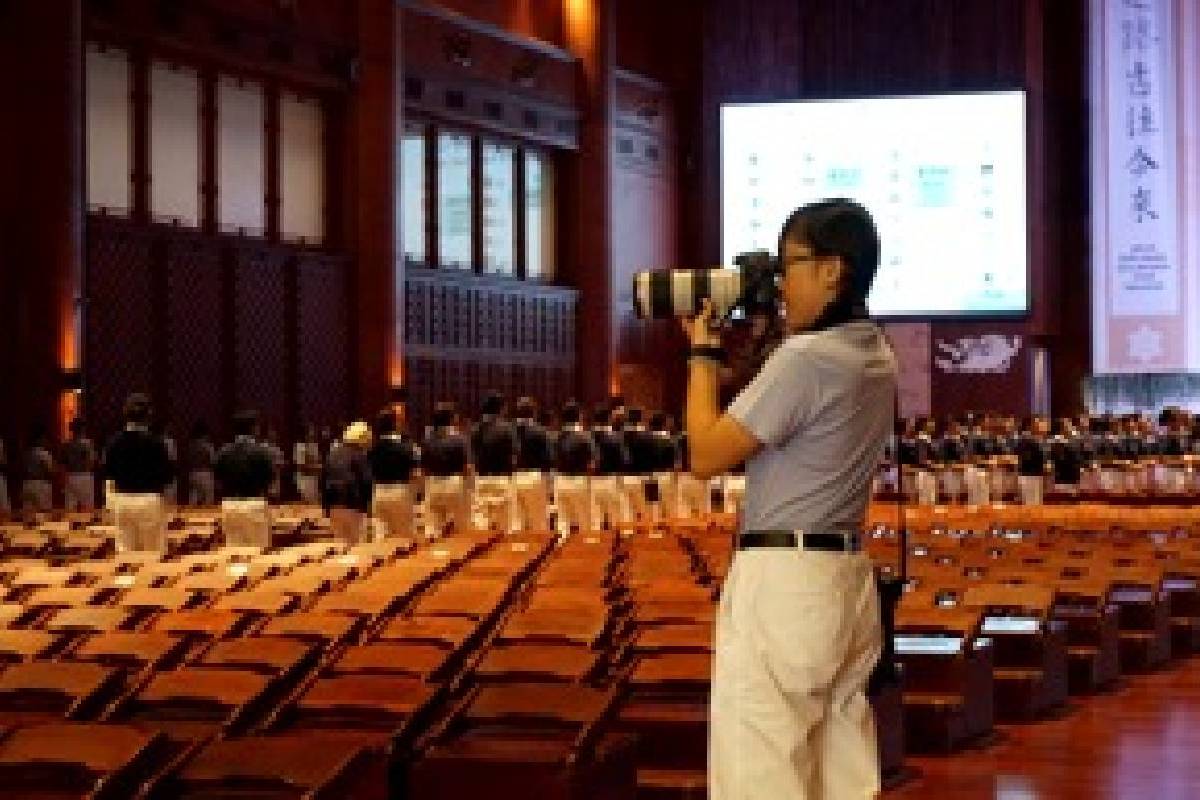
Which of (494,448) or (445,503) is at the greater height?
(494,448)

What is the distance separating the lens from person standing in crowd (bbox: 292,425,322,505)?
2497 cm

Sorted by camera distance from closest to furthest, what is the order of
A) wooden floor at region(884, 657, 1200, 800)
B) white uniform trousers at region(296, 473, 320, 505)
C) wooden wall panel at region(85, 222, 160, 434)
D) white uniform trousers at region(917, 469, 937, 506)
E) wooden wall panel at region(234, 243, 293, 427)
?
wooden floor at region(884, 657, 1200, 800) → wooden wall panel at region(85, 222, 160, 434) → white uniform trousers at region(296, 473, 320, 505) → wooden wall panel at region(234, 243, 293, 427) → white uniform trousers at region(917, 469, 937, 506)

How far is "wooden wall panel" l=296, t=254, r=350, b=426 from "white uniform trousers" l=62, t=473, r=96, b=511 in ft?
17.8

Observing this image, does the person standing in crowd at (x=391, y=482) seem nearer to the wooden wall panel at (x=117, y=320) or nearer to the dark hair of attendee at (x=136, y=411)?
the dark hair of attendee at (x=136, y=411)

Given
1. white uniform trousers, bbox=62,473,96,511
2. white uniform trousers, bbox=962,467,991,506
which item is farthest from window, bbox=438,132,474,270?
white uniform trousers, bbox=62,473,96,511

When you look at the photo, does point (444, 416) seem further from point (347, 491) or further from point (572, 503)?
point (347, 491)

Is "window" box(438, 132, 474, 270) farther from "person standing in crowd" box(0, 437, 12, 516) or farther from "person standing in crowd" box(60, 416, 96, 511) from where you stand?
"person standing in crowd" box(0, 437, 12, 516)

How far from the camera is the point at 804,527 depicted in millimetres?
4605

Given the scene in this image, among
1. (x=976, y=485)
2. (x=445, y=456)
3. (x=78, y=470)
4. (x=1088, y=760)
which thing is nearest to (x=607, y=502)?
(x=445, y=456)

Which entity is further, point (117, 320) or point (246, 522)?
point (117, 320)

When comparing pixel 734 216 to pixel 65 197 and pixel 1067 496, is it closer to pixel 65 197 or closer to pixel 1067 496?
pixel 1067 496

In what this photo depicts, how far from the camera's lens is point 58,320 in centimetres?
2292

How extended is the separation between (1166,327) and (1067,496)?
451 inches

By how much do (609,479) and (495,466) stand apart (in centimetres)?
Result: 161
